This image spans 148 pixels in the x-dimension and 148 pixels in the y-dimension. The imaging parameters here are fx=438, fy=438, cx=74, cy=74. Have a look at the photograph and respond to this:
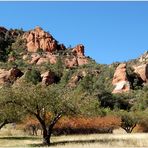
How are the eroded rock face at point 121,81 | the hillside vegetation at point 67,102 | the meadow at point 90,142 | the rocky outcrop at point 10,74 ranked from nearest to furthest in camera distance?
the meadow at point 90,142, the hillside vegetation at point 67,102, the rocky outcrop at point 10,74, the eroded rock face at point 121,81

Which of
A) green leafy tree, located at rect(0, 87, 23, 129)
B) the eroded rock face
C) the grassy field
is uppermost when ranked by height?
the eroded rock face

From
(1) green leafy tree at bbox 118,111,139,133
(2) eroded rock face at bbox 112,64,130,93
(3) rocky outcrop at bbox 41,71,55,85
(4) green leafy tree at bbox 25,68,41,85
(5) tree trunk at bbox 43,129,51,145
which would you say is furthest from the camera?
(2) eroded rock face at bbox 112,64,130,93

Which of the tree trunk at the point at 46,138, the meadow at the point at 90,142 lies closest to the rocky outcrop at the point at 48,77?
the meadow at the point at 90,142

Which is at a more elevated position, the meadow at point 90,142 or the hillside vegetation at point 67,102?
the hillside vegetation at point 67,102

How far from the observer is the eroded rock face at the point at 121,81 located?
19098 cm

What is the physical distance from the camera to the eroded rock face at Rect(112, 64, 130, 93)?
191 m

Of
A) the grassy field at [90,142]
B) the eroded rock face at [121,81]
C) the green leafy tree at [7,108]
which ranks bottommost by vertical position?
the grassy field at [90,142]

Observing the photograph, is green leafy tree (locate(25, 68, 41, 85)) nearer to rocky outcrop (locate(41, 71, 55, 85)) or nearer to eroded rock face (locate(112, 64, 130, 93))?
rocky outcrop (locate(41, 71, 55, 85))

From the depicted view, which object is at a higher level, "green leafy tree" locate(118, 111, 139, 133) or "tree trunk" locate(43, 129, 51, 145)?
"green leafy tree" locate(118, 111, 139, 133)

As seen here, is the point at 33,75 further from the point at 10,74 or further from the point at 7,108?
the point at 7,108

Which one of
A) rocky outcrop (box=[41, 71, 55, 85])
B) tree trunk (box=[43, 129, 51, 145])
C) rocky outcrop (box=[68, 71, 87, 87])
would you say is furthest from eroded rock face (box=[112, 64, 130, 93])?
tree trunk (box=[43, 129, 51, 145])

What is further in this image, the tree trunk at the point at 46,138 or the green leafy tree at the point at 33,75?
the green leafy tree at the point at 33,75

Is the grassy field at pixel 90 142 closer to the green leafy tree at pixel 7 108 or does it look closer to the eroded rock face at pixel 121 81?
the green leafy tree at pixel 7 108

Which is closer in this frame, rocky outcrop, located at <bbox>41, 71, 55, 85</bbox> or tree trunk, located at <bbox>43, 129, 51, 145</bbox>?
tree trunk, located at <bbox>43, 129, 51, 145</bbox>
